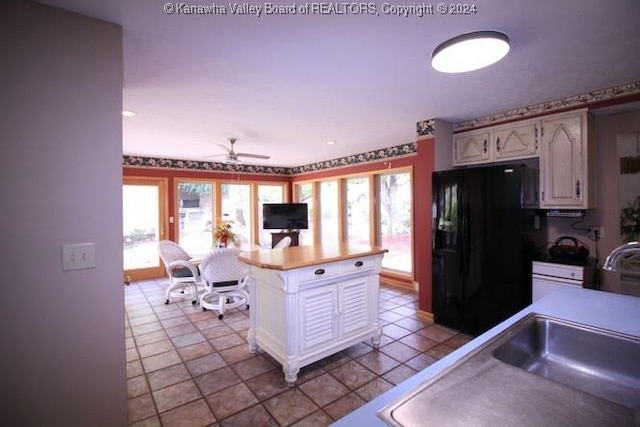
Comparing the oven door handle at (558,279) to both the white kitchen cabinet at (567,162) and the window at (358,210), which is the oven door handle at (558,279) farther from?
Answer: the window at (358,210)

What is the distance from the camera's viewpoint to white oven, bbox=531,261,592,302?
8.21ft

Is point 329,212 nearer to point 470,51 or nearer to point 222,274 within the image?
point 222,274

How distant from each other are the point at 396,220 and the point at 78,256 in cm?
454

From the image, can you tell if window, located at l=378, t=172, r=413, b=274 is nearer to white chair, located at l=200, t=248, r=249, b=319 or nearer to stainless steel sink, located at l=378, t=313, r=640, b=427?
white chair, located at l=200, t=248, r=249, b=319

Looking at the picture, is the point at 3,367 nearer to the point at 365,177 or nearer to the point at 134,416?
the point at 134,416

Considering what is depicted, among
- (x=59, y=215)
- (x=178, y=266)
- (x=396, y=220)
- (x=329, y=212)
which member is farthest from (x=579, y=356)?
(x=329, y=212)

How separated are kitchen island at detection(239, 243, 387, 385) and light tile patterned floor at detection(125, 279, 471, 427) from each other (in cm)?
17

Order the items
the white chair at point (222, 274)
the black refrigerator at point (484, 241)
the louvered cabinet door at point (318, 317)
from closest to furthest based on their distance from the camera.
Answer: the louvered cabinet door at point (318, 317), the black refrigerator at point (484, 241), the white chair at point (222, 274)

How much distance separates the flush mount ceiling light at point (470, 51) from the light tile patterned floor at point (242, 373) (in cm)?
230

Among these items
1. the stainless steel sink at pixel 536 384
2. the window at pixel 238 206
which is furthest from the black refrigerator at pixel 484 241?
the window at pixel 238 206

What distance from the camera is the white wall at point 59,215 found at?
4.14ft

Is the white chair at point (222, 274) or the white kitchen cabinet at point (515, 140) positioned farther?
the white chair at point (222, 274)

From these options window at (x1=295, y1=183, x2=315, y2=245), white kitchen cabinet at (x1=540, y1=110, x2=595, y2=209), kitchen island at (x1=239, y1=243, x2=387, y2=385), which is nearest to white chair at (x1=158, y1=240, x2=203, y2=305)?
kitchen island at (x1=239, y1=243, x2=387, y2=385)

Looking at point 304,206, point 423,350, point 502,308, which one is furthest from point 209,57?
point 304,206
